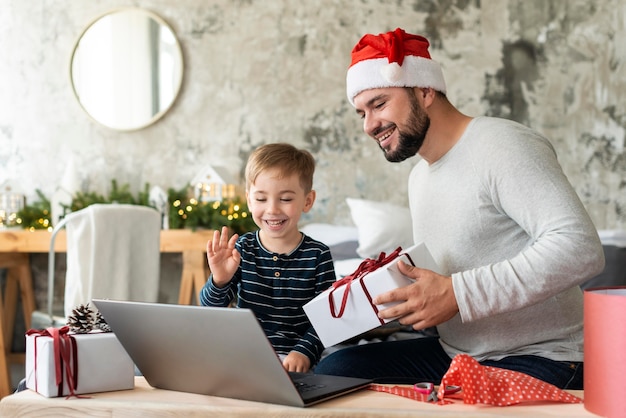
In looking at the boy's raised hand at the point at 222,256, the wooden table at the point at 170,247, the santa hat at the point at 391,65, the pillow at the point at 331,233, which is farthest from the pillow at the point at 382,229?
the boy's raised hand at the point at 222,256

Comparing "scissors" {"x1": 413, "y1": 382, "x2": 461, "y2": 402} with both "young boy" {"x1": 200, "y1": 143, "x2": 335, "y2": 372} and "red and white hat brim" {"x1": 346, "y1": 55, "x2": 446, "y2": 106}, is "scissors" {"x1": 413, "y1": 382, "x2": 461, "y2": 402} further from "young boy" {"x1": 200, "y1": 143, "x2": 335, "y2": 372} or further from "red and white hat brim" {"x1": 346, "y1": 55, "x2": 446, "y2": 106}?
"red and white hat brim" {"x1": 346, "y1": 55, "x2": 446, "y2": 106}

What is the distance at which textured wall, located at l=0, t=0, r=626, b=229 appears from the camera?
394cm

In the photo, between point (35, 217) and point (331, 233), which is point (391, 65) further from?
point (35, 217)

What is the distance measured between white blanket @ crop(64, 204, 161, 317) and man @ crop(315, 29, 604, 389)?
1.56m

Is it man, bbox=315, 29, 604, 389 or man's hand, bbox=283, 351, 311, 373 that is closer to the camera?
man, bbox=315, 29, 604, 389

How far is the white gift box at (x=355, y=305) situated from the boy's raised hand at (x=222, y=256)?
0.83ft

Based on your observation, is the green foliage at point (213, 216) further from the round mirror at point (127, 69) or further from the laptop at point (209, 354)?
the laptop at point (209, 354)

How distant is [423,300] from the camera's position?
4.79ft

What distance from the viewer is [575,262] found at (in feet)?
4.87

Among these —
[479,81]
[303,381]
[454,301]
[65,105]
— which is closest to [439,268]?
Result: [454,301]

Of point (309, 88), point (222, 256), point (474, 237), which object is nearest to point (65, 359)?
point (222, 256)

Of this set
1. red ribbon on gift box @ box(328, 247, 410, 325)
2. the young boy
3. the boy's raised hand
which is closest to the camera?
red ribbon on gift box @ box(328, 247, 410, 325)

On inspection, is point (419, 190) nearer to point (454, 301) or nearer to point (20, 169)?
point (454, 301)

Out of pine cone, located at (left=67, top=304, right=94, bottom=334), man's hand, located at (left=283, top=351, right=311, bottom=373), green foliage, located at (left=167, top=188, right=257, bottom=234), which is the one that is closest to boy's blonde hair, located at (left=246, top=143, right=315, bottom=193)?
man's hand, located at (left=283, top=351, right=311, bottom=373)
